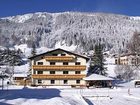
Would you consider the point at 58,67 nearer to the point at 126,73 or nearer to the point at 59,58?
the point at 59,58

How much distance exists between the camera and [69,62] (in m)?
77.6

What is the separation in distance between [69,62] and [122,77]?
27112mm

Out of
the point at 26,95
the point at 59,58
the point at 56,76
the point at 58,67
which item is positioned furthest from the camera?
the point at 59,58

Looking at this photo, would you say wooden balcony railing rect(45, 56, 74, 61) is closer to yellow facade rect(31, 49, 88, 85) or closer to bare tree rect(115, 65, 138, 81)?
yellow facade rect(31, 49, 88, 85)

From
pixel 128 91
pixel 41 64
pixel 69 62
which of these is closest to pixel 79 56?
pixel 69 62

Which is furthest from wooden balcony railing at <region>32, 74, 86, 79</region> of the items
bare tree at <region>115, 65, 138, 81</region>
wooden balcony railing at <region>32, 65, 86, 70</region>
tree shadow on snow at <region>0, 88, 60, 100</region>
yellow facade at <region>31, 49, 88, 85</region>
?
bare tree at <region>115, 65, 138, 81</region>

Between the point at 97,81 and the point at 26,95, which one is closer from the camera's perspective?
the point at 26,95

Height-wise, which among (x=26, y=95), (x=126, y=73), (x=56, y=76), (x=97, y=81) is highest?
(x=126, y=73)

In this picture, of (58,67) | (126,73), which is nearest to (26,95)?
(58,67)

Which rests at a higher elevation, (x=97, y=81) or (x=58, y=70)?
(x=58, y=70)

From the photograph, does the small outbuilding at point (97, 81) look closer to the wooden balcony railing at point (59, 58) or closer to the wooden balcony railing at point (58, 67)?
the wooden balcony railing at point (58, 67)

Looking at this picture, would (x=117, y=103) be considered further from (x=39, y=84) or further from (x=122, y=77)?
(x=122, y=77)

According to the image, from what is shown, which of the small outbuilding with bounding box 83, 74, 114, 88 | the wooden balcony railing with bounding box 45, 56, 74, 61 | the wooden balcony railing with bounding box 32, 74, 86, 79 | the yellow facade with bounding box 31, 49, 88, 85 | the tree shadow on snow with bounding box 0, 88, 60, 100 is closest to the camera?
the tree shadow on snow with bounding box 0, 88, 60, 100

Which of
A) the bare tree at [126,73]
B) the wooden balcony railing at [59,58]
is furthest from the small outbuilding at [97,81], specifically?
the bare tree at [126,73]
